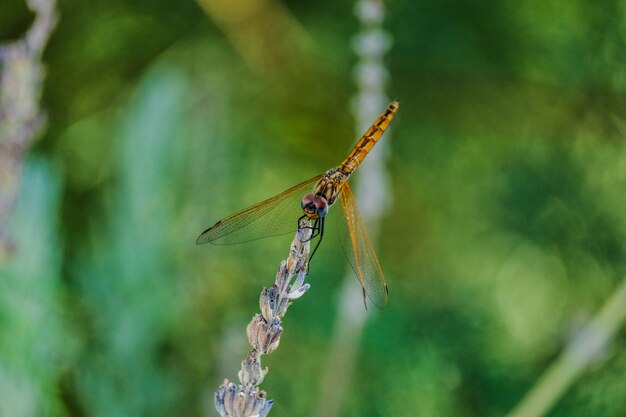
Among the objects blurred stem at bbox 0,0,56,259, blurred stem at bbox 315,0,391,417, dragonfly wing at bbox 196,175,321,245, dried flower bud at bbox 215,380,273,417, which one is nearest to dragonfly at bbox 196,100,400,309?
dragonfly wing at bbox 196,175,321,245

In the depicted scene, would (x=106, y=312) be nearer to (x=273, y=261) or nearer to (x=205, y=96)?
(x=273, y=261)

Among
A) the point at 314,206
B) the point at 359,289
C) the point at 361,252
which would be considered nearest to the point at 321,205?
the point at 314,206

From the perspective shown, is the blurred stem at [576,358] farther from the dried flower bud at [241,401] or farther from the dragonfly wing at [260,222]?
the dried flower bud at [241,401]

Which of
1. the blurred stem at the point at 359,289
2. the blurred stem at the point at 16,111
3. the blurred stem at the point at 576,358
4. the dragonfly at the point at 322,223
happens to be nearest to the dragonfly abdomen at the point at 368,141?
the dragonfly at the point at 322,223

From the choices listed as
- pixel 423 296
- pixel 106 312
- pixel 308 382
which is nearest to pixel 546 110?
pixel 423 296

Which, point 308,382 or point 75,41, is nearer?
point 308,382

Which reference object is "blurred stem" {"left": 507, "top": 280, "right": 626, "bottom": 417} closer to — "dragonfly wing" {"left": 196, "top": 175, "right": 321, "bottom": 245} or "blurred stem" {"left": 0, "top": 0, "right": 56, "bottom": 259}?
"dragonfly wing" {"left": 196, "top": 175, "right": 321, "bottom": 245}

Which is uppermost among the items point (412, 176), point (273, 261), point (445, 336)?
point (412, 176)
